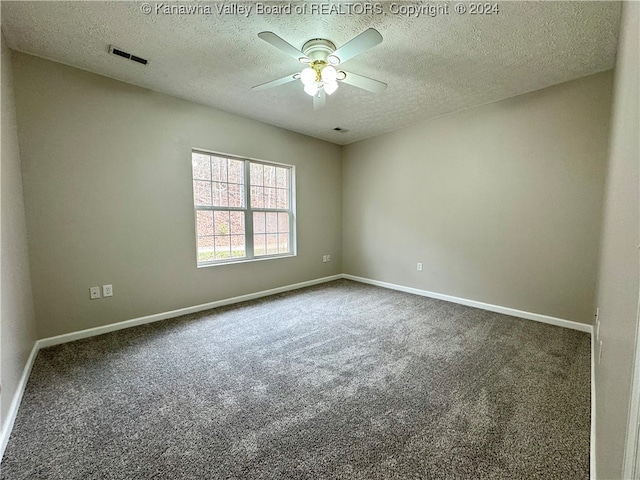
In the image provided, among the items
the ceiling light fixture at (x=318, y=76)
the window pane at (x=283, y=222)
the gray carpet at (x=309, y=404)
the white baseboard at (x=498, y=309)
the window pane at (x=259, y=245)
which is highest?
the ceiling light fixture at (x=318, y=76)

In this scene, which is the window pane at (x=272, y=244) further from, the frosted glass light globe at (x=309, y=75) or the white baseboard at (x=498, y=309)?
the frosted glass light globe at (x=309, y=75)

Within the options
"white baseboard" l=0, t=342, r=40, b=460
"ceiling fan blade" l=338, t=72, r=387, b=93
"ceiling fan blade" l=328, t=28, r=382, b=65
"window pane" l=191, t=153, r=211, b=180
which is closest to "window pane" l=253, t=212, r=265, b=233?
"window pane" l=191, t=153, r=211, b=180

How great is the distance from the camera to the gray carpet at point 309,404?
4.24 feet

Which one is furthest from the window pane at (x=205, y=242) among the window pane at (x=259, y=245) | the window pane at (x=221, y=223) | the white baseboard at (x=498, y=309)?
the white baseboard at (x=498, y=309)

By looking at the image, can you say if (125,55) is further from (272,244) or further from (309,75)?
(272,244)

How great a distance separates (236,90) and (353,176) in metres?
2.52

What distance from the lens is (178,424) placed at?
1.54 meters

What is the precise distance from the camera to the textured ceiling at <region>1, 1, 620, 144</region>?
6.06ft

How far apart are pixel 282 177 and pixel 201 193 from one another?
4.41ft

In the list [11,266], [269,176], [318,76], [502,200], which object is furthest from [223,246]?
[502,200]

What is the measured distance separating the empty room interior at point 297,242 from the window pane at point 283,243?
0.13 feet

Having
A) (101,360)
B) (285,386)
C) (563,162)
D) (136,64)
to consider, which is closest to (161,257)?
(101,360)

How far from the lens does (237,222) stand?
3.85m

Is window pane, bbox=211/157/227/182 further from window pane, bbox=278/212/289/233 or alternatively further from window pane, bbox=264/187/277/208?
window pane, bbox=278/212/289/233
